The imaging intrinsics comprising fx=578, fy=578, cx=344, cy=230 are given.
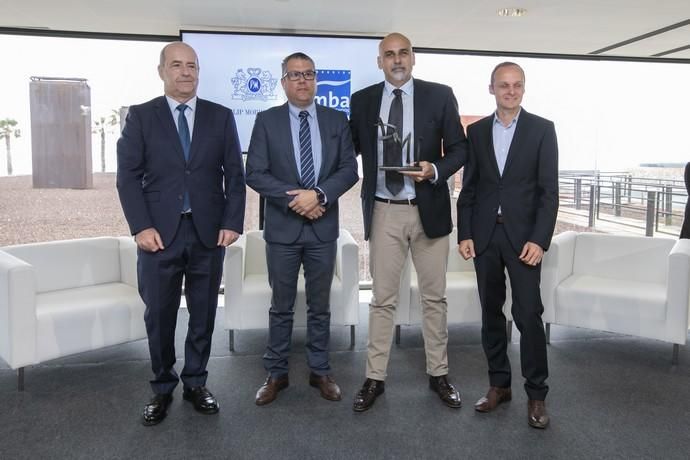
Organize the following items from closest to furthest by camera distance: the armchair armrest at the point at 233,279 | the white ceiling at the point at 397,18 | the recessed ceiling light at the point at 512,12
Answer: the armchair armrest at the point at 233,279 < the white ceiling at the point at 397,18 < the recessed ceiling light at the point at 512,12

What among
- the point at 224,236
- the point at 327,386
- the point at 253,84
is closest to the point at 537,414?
the point at 327,386

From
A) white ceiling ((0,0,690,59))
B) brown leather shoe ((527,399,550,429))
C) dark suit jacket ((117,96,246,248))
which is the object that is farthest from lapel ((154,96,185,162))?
brown leather shoe ((527,399,550,429))

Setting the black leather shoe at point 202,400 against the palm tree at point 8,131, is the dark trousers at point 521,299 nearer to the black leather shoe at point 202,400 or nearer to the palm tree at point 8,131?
the black leather shoe at point 202,400

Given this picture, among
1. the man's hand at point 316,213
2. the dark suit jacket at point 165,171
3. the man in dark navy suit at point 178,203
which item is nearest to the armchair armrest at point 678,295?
the man's hand at point 316,213

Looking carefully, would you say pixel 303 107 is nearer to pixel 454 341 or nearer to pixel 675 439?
pixel 454 341

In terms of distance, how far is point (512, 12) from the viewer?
4.36 metres

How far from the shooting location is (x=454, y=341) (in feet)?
13.3

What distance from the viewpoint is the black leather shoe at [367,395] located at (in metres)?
2.85

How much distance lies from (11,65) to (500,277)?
184 inches

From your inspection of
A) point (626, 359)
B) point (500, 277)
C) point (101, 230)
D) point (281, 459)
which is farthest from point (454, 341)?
point (101, 230)

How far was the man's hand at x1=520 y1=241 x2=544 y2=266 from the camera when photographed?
2564mm

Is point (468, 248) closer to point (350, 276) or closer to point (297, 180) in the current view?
point (297, 180)

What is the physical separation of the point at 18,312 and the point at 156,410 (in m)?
0.98

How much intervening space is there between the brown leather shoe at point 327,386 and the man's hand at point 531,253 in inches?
46.4
